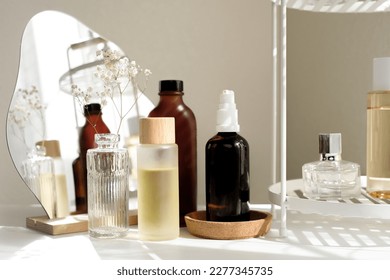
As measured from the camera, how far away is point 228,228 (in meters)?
0.82

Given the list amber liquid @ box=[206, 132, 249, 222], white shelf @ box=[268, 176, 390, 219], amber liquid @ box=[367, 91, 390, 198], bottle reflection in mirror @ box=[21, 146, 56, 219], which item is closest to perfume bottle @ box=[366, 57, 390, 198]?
amber liquid @ box=[367, 91, 390, 198]

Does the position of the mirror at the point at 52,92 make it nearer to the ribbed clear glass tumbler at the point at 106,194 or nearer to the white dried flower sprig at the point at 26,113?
the white dried flower sprig at the point at 26,113

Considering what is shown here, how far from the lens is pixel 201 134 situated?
123cm

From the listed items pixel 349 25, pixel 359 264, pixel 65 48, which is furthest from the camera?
pixel 349 25

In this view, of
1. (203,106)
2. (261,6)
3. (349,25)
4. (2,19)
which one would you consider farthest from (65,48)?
(349,25)

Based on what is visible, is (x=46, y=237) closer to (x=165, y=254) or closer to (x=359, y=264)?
(x=165, y=254)

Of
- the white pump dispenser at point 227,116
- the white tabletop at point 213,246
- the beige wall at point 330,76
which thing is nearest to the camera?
the white tabletop at point 213,246

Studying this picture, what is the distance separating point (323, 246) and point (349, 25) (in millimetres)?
575

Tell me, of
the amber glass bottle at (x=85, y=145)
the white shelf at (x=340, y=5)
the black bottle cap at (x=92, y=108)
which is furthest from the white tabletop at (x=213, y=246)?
the white shelf at (x=340, y=5)

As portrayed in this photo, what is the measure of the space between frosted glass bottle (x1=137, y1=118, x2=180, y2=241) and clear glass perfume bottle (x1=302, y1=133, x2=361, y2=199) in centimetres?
23

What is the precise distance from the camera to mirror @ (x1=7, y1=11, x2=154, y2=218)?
0.99m

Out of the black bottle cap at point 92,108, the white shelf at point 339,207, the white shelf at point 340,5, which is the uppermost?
the white shelf at point 340,5

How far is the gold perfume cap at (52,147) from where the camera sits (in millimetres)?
1013

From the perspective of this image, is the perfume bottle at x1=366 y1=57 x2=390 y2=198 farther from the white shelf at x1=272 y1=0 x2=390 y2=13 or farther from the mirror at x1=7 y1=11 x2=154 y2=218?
the mirror at x1=7 y1=11 x2=154 y2=218
